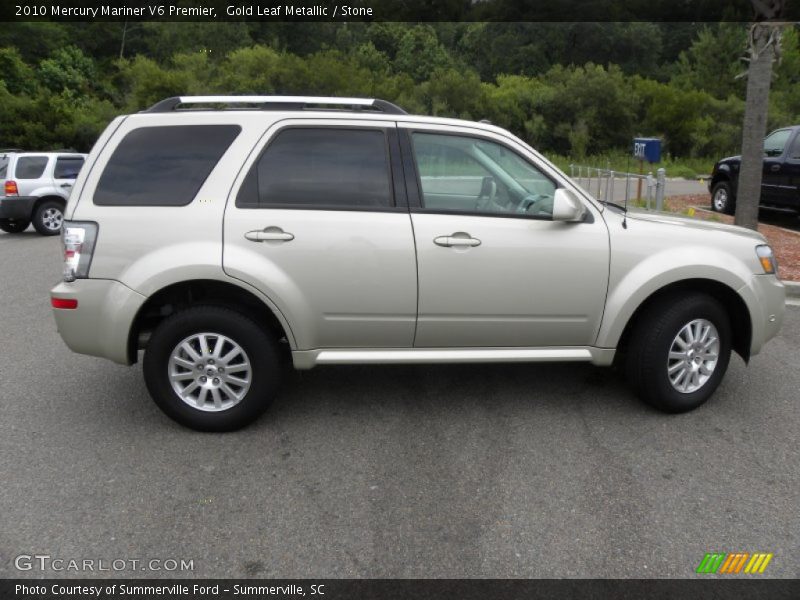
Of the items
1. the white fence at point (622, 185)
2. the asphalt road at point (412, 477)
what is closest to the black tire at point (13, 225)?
the asphalt road at point (412, 477)

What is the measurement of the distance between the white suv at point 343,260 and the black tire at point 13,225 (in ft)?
40.2

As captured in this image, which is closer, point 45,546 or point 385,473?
point 45,546

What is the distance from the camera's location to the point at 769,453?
14.1 ft

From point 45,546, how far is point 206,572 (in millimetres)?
789

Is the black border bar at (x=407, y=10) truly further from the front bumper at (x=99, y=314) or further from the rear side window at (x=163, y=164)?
the front bumper at (x=99, y=314)

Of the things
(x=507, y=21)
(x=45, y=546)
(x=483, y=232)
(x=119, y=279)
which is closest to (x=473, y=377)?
(x=483, y=232)

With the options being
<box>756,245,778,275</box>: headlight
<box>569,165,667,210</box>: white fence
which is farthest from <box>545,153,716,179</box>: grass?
<box>756,245,778,275</box>: headlight

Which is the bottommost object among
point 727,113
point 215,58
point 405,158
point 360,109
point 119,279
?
point 119,279

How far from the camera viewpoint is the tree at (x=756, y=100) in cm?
941

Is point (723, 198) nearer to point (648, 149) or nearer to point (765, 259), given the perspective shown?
point (648, 149)

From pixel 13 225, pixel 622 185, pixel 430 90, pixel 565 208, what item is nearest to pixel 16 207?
pixel 13 225

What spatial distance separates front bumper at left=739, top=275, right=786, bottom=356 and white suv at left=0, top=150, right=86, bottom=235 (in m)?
13.6
